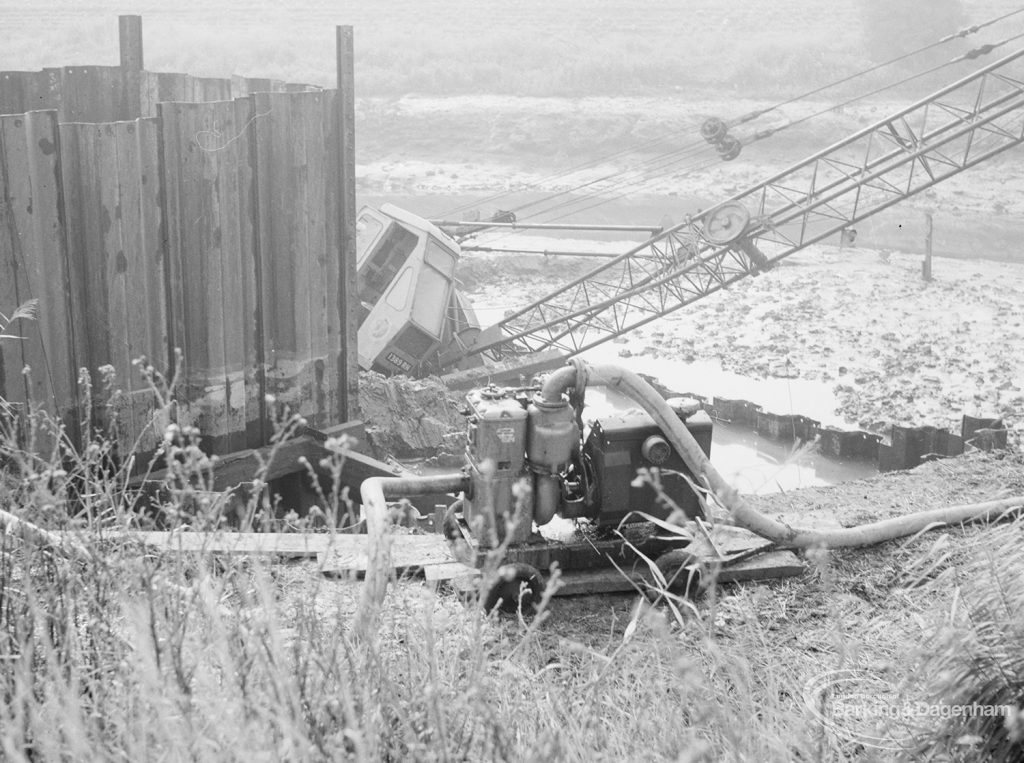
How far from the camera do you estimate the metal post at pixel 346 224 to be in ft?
29.0

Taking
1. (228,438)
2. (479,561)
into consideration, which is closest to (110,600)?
(479,561)

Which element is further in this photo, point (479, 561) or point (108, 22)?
point (108, 22)

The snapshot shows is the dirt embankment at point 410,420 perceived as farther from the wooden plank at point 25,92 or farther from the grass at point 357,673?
the grass at point 357,673

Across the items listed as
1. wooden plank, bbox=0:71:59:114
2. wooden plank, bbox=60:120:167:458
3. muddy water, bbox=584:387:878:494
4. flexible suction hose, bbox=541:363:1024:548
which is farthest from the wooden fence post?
flexible suction hose, bbox=541:363:1024:548

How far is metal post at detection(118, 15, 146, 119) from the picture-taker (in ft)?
35.7

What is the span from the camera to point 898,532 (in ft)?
21.0

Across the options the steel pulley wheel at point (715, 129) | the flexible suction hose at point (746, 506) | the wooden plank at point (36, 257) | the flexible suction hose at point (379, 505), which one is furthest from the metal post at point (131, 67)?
the steel pulley wheel at point (715, 129)

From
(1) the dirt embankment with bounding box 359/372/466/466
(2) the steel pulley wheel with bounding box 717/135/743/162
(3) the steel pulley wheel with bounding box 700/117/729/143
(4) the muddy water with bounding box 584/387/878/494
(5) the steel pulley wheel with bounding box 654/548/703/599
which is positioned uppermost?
(3) the steel pulley wheel with bounding box 700/117/729/143

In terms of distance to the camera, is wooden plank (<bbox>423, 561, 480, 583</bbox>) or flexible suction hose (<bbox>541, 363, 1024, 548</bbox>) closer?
flexible suction hose (<bbox>541, 363, 1024, 548</bbox>)

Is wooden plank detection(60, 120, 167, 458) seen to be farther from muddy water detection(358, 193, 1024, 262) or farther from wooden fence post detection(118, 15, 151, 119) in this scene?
muddy water detection(358, 193, 1024, 262)

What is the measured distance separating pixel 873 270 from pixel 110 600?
21.3 m

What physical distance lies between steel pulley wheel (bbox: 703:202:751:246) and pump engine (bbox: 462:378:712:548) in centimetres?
1286

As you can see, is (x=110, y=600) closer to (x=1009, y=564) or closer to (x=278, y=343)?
(x=1009, y=564)

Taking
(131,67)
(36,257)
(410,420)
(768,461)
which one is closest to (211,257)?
(36,257)
